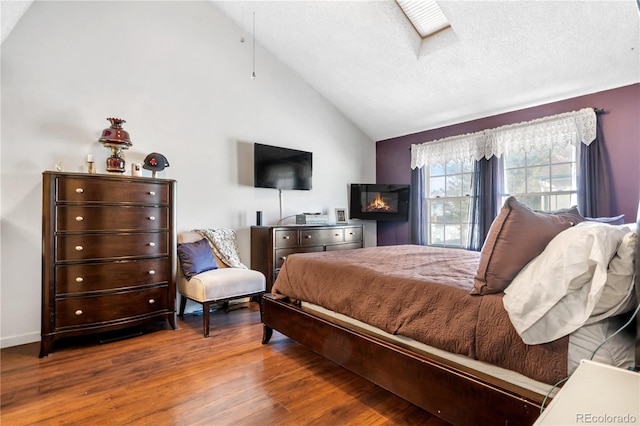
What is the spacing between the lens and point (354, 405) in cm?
169

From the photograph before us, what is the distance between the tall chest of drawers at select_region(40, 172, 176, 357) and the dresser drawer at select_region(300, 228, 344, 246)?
5.10 feet

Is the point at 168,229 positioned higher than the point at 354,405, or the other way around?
the point at 168,229

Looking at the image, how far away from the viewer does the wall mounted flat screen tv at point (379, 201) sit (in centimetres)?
485

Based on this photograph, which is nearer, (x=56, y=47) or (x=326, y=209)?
(x=56, y=47)

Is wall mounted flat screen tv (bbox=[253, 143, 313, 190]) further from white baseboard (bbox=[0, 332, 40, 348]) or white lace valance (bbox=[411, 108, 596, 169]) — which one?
white baseboard (bbox=[0, 332, 40, 348])

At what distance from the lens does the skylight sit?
10.5 ft

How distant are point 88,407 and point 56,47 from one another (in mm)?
2916

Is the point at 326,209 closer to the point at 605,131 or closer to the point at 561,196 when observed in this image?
the point at 561,196

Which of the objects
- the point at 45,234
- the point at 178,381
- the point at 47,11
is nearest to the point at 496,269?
the point at 178,381

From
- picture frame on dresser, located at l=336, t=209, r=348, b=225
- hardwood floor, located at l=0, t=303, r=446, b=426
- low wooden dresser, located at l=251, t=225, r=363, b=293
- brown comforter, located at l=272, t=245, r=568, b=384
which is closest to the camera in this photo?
brown comforter, located at l=272, t=245, r=568, b=384

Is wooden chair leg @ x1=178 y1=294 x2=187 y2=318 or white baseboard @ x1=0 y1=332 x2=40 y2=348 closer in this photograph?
white baseboard @ x1=0 y1=332 x2=40 y2=348

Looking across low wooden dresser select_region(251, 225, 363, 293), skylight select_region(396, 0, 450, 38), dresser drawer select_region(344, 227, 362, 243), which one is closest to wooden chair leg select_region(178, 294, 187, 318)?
low wooden dresser select_region(251, 225, 363, 293)

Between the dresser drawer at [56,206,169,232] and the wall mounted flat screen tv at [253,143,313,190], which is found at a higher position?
the wall mounted flat screen tv at [253,143,313,190]

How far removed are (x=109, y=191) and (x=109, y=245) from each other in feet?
1.45
